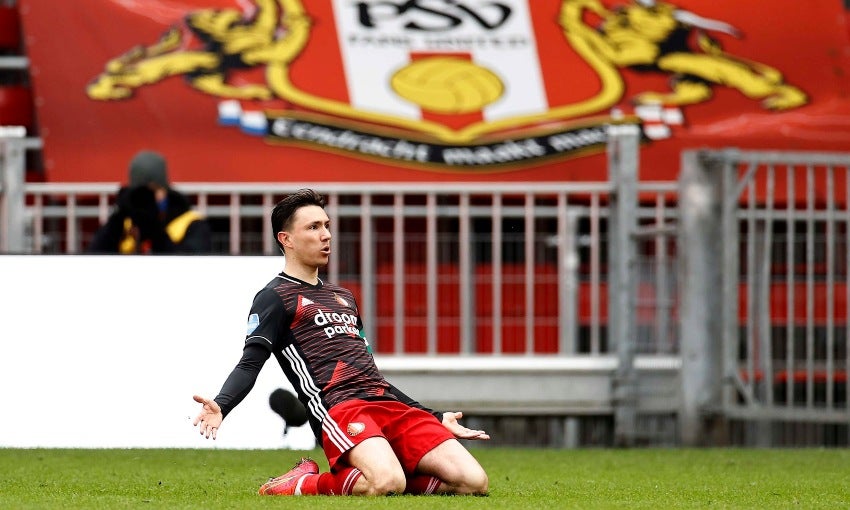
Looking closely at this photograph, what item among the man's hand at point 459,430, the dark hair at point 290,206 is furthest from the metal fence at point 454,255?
the man's hand at point 459,430

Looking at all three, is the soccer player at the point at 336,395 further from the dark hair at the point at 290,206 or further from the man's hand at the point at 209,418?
the man's hand at the point at 209,418

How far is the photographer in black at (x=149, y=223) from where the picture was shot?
9.25 metres

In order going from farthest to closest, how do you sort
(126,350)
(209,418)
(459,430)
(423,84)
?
(423,84) < (126,350) < (459,430) < (209,418)

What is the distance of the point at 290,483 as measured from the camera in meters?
6.16

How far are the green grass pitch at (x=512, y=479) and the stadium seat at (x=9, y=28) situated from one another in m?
5.21

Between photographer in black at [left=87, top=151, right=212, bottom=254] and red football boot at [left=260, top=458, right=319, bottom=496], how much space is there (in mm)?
3066

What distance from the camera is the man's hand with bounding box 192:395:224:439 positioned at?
5520 millimetres

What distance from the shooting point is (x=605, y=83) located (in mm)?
12461

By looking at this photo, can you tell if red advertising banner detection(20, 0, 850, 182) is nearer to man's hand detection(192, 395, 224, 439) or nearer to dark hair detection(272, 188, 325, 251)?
dark hair detection(272, 188, 325, 251)

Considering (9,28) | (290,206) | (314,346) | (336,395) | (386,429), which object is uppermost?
(9,28)

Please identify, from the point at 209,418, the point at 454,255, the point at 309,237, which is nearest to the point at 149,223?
the point at 454,255

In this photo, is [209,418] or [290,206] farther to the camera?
[290,206]

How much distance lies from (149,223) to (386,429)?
11.2 feet

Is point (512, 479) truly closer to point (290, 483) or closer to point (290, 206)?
point (290, 483)
